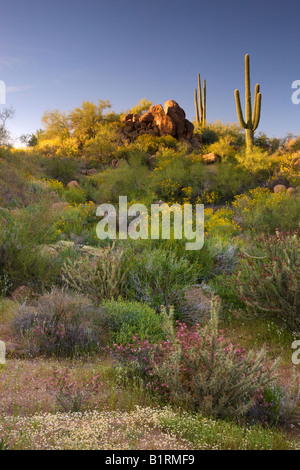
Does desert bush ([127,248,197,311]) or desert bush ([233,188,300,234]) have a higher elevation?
desert bush ([233,188,300,234])

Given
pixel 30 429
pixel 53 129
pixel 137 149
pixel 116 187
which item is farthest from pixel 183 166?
pixel 30 429

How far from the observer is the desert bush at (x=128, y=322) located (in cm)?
505

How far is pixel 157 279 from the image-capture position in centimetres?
653

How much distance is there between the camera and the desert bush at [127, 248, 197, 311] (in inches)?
254

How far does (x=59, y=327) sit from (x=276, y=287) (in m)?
2.96

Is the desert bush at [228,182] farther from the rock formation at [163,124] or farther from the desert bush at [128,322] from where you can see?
the desert bush at [128,322]

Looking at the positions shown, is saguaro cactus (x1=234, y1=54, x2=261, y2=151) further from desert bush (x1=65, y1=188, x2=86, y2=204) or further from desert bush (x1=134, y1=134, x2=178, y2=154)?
desert bush (x1=65, y1=188, x2=86, y2=204)

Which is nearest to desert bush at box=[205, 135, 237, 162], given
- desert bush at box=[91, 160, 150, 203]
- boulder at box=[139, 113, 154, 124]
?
boulder at box=[139, 113, 154, 124]

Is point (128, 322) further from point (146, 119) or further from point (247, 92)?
point (146, 119)

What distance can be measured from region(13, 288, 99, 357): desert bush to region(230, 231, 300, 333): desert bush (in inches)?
86.0
